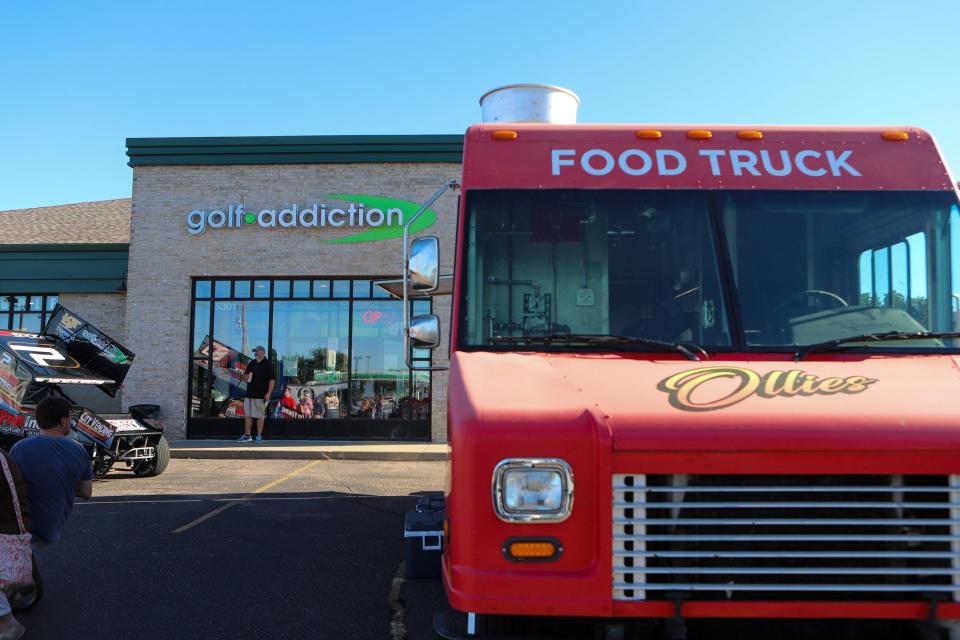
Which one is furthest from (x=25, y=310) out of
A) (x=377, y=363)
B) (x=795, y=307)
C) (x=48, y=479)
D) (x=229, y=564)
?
(x=795, y=307)

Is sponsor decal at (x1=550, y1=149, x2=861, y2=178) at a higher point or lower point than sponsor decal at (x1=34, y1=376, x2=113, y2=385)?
higher

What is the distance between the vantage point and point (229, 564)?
610 centimetres

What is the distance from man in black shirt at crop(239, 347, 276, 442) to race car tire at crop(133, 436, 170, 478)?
430cm

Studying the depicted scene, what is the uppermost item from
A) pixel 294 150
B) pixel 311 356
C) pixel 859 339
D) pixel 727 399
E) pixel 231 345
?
pixel 294 150

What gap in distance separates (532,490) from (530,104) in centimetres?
394

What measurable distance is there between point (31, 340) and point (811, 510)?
1069 cm

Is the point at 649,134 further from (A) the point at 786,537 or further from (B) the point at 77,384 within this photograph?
(B) the point at 77,384

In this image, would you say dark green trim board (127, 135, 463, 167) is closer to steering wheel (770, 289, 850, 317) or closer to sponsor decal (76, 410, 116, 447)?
sponsor decal (76, 410, 116, 447)

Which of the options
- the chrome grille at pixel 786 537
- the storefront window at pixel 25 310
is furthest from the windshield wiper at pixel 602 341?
the storefront window at pixel 25 310

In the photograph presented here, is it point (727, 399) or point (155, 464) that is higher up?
point (727, 399)

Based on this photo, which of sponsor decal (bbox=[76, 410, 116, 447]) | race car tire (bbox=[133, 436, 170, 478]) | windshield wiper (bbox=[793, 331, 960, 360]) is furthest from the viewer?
race car tire (bbox=[133, 436, 170, 478])

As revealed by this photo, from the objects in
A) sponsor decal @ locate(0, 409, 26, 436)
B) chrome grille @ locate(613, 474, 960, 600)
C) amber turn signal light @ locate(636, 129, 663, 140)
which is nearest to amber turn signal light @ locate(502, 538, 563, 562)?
chrome grille @ locate(613, 474, 960, 600)

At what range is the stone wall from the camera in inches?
646

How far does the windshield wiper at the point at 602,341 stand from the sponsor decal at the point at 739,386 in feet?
0.85
